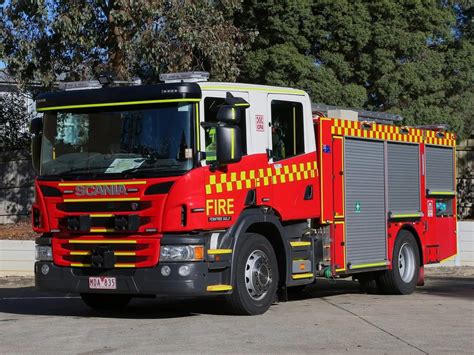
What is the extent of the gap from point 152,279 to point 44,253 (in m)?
1.59

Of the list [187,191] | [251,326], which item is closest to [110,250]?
[187,191]

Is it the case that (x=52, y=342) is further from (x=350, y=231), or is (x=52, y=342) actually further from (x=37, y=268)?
(x=350, y=231)

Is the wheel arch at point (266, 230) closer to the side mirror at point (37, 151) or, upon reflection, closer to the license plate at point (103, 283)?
the license plate at point (103, 283)

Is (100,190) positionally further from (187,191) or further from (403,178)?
(403,178)

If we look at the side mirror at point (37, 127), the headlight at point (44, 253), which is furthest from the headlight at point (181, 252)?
the side mirror at point (37, 127)

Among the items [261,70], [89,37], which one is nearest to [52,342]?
[89,37]

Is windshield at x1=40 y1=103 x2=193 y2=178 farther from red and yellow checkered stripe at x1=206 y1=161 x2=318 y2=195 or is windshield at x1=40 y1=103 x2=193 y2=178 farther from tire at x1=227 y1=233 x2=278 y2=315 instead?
tire at x1=227 y1=233 x2=278 y2=315

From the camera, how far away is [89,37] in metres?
17.9

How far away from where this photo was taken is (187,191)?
934 cm

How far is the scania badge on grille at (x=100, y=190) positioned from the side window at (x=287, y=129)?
206cm

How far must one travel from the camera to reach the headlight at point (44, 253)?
1021cm

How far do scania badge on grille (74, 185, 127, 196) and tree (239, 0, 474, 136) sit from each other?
11.9 meters

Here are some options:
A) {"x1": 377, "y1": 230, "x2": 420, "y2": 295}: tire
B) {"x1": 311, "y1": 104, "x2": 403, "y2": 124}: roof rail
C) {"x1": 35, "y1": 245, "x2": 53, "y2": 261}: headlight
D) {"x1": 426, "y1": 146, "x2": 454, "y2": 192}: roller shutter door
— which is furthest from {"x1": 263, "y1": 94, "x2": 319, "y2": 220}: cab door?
{"x1": 426, "y1": 146, "x2": 454, "y2": 192}: roller shutter door

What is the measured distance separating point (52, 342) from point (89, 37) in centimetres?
1042
